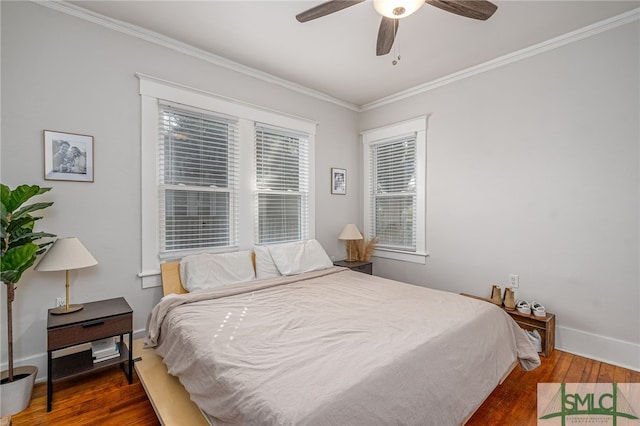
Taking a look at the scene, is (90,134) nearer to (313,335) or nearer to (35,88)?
(35,88)

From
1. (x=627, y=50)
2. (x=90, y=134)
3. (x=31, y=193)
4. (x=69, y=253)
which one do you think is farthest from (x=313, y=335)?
(x=627, y=50)

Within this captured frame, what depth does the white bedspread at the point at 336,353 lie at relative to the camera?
3.74 ft

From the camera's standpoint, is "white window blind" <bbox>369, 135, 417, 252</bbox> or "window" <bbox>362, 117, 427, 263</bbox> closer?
"window" <bbox>362, 117, 427, 263</bbox>

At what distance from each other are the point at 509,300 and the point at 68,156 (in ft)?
13.3

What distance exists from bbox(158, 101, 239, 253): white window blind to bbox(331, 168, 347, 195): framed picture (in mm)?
1448

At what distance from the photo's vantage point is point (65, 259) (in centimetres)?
196

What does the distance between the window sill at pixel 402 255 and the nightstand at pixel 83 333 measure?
9.94 ft

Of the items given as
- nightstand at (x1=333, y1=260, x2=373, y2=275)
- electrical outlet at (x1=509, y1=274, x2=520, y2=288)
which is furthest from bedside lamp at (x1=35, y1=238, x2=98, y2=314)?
electrical outlet at (x1=509, y1=274, x2=520, y2=288)

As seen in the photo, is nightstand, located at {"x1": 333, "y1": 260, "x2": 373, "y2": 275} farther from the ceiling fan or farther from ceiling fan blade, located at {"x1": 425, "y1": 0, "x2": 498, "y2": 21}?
ceiling fan blade, located at {"x1": 425, "y1": 0, "x2": 498, "y2": 21}

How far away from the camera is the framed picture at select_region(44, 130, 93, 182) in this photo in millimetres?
2172

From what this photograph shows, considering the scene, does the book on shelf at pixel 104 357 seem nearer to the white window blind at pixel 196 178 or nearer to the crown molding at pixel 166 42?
the white window blind at pixel 196 178

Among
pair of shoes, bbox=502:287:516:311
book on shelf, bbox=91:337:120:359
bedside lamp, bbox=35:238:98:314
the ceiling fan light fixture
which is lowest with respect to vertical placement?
book on shelf, bbox=91:337:120:359

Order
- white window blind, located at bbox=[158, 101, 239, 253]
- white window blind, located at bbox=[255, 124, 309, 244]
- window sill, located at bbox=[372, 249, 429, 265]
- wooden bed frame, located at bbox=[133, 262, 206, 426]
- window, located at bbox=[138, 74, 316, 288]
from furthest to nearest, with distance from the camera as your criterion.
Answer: window sill, located at bbox=[372, 249, 429, 265]
white window blind, located at bbox=[255, 124, 309, 244]
white window blind, located at bbox=[158, 101, 239, 253]
window, located at bbox=[138, 74, 316, 288]
wooden bed frame, located at bbox=[133, 262, 206, 426]

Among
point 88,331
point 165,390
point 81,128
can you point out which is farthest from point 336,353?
point 81,128
